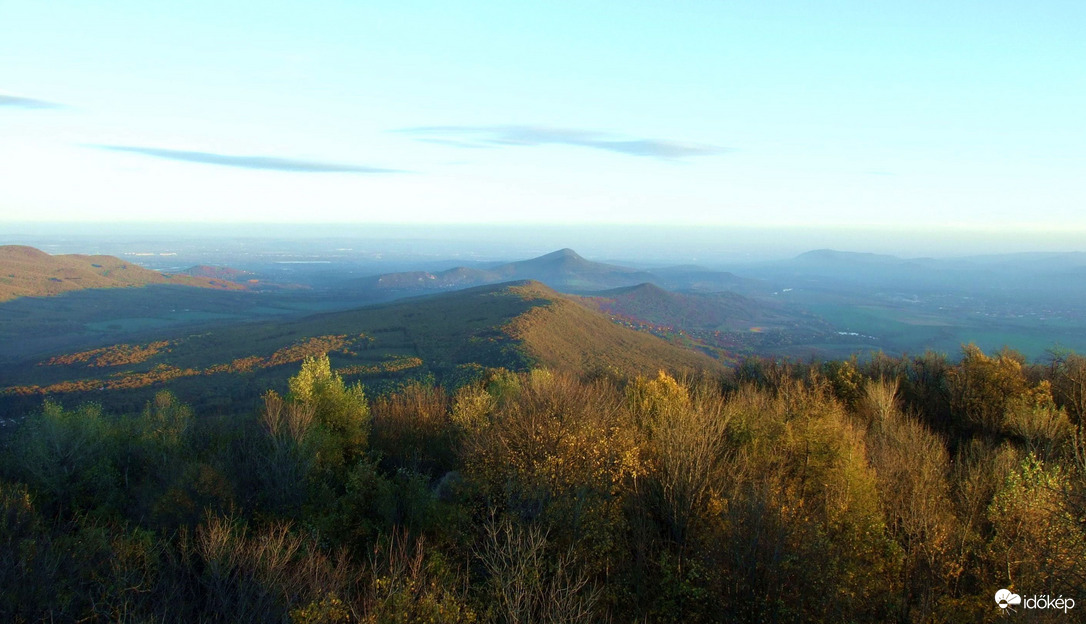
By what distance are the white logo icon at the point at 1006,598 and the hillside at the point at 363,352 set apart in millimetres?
53572

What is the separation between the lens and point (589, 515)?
1662cm

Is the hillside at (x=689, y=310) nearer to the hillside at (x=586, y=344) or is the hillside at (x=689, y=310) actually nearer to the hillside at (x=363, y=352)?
the hillside at (x=586, y=344)

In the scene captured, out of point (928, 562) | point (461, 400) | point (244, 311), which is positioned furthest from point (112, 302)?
point (928, 562)

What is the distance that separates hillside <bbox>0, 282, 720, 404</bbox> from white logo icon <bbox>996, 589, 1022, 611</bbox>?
176ft

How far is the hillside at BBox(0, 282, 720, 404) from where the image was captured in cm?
7856

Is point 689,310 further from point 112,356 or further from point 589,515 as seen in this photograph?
point 589,515

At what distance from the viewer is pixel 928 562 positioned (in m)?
13.7

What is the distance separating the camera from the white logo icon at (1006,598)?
A: 39.0 feet

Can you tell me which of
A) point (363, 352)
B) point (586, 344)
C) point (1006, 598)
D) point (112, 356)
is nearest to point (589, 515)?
point (1006, 598)

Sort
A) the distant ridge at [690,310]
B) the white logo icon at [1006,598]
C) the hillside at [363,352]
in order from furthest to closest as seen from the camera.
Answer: the distant ridge at [690,310]
the hillside at [363,352]
the white logo icon at [1006,598]

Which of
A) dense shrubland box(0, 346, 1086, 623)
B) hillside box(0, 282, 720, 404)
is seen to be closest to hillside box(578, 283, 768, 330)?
hillside box(0, 282, 720, 404)

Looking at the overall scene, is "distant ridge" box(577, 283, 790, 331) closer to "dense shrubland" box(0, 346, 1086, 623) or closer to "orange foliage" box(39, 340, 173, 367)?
"orange foliage" box(39, 340, 173, 367)

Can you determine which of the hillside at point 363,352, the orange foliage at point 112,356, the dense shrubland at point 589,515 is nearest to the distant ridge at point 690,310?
the hillside at point 363,352

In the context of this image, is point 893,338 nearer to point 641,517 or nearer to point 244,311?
point 641,517
